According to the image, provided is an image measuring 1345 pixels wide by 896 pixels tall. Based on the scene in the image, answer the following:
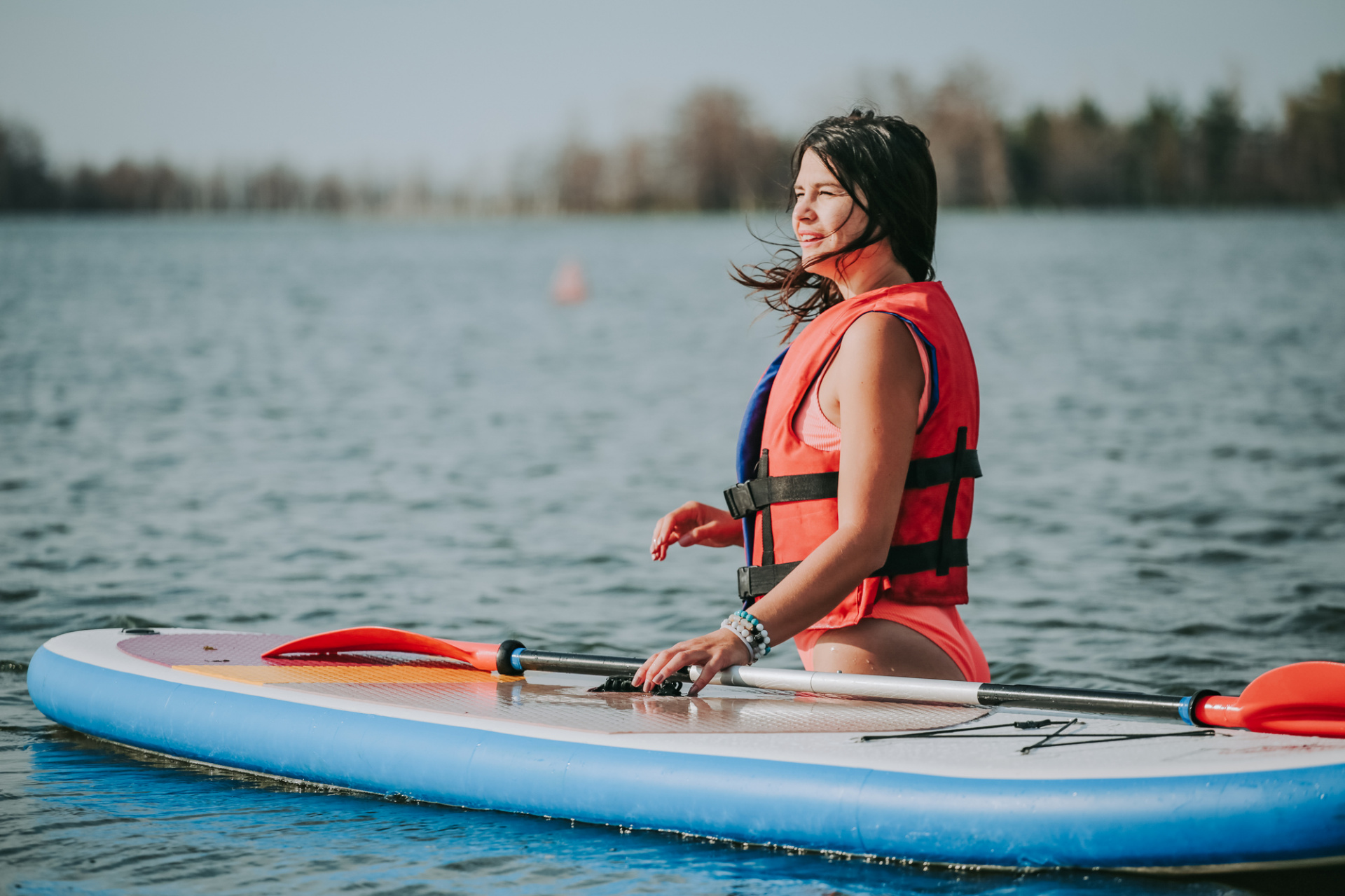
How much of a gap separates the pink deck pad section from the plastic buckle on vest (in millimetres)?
1262

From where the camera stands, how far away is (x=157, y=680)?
4.03 meters

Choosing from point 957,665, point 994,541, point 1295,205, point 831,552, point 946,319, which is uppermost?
point 1295,205

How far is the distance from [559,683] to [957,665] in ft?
3.89

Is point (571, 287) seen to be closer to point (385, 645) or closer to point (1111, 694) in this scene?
point (385, 645)

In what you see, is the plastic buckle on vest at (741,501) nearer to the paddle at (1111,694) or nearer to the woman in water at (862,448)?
the woman in water at (862,448)

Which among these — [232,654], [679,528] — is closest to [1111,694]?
[679,528]

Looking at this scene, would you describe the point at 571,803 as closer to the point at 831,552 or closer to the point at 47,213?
the point at 831,552

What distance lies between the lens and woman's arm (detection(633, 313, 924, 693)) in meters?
2.78

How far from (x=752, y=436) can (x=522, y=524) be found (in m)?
6.02

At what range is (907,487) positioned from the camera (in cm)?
296

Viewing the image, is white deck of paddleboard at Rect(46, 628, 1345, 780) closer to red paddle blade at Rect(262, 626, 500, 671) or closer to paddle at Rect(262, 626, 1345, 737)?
paddle at Rect(262, 626, 1345, 737)

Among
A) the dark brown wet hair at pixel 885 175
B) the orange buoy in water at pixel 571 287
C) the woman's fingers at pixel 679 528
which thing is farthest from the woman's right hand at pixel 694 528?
the orange buoy in water at pixel 571 287

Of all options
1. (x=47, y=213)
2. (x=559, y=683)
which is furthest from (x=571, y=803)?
(x=47, y=213)

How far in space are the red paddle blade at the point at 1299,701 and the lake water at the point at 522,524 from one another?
1.06 ft
